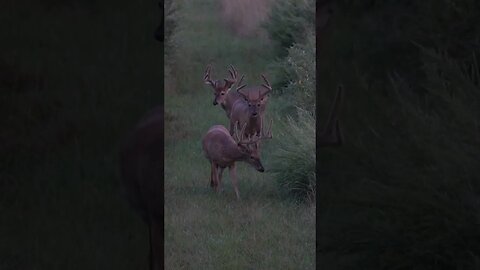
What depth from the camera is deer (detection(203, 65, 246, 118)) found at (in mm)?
4816

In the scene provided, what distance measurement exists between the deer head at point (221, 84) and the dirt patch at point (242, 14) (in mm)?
264

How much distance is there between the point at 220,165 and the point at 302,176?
0.54 m
